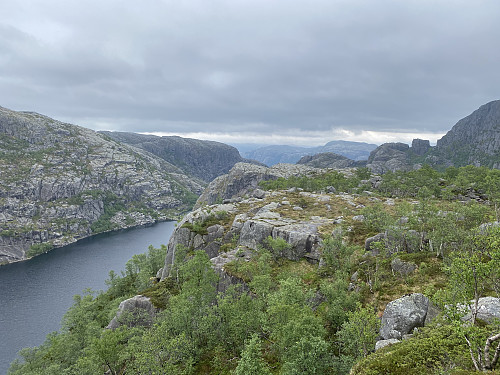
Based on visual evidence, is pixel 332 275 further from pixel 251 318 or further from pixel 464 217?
pixel 464 217

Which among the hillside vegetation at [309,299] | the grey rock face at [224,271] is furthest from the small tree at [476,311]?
the grey rock face at [224,271]

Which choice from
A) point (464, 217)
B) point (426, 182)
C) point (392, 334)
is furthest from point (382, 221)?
point (426, 182)

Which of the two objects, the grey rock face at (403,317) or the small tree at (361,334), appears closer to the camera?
the small tree at (361,334)

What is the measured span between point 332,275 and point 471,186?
10562 cm

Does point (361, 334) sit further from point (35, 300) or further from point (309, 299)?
point (35, 300)

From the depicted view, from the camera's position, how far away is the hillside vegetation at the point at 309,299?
21.7 meters

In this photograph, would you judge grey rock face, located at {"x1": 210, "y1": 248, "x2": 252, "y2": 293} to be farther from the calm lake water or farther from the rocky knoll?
the calm lake water

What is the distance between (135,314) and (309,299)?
51762 mm

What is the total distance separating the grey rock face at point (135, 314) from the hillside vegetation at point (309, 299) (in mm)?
754

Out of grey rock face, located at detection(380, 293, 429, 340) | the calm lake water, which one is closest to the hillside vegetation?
grey rock face, located at detection(380, 293, 429, 340)

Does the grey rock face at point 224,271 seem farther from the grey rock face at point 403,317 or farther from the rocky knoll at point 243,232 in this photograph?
the grey rock face at point 403,317

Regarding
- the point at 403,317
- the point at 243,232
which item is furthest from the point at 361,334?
the point at 243,232

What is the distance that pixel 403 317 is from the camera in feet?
105

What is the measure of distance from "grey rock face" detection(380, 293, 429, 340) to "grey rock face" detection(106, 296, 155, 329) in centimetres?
5873
